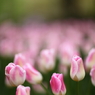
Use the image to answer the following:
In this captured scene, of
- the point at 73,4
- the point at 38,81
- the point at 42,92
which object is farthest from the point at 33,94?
the point at 73,4

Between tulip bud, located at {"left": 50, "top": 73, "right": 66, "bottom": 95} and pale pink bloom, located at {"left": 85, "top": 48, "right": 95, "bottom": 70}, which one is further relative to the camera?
pale pink bloom, located at {"left": 85, "top": 48, "right": 95, "bottom": 70}

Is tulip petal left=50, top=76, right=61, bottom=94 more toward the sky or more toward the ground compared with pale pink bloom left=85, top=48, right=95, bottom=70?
more toward the ground

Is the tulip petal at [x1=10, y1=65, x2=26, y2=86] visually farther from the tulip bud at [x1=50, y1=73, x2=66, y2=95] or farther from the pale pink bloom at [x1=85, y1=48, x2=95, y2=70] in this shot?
the pale pink bloom at [x1=85, y1=48, x2=95, y2=70]

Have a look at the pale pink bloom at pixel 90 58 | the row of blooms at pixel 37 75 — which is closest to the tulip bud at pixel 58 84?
the row of blooms at pixel 37 75

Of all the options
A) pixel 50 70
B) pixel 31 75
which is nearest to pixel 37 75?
pixel 31 75

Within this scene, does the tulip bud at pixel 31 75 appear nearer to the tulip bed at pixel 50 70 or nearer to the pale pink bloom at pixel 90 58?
the tulip bed at pixel 50 70

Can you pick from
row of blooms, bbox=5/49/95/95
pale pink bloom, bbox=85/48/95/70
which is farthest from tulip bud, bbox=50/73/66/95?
pale pink bloom, bbox=85/48/95/70

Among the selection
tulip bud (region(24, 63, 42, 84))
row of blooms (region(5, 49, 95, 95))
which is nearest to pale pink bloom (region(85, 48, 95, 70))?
row of blooms (region(5, 49, 95, 95))

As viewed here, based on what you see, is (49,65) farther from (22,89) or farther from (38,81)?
(22,89)
